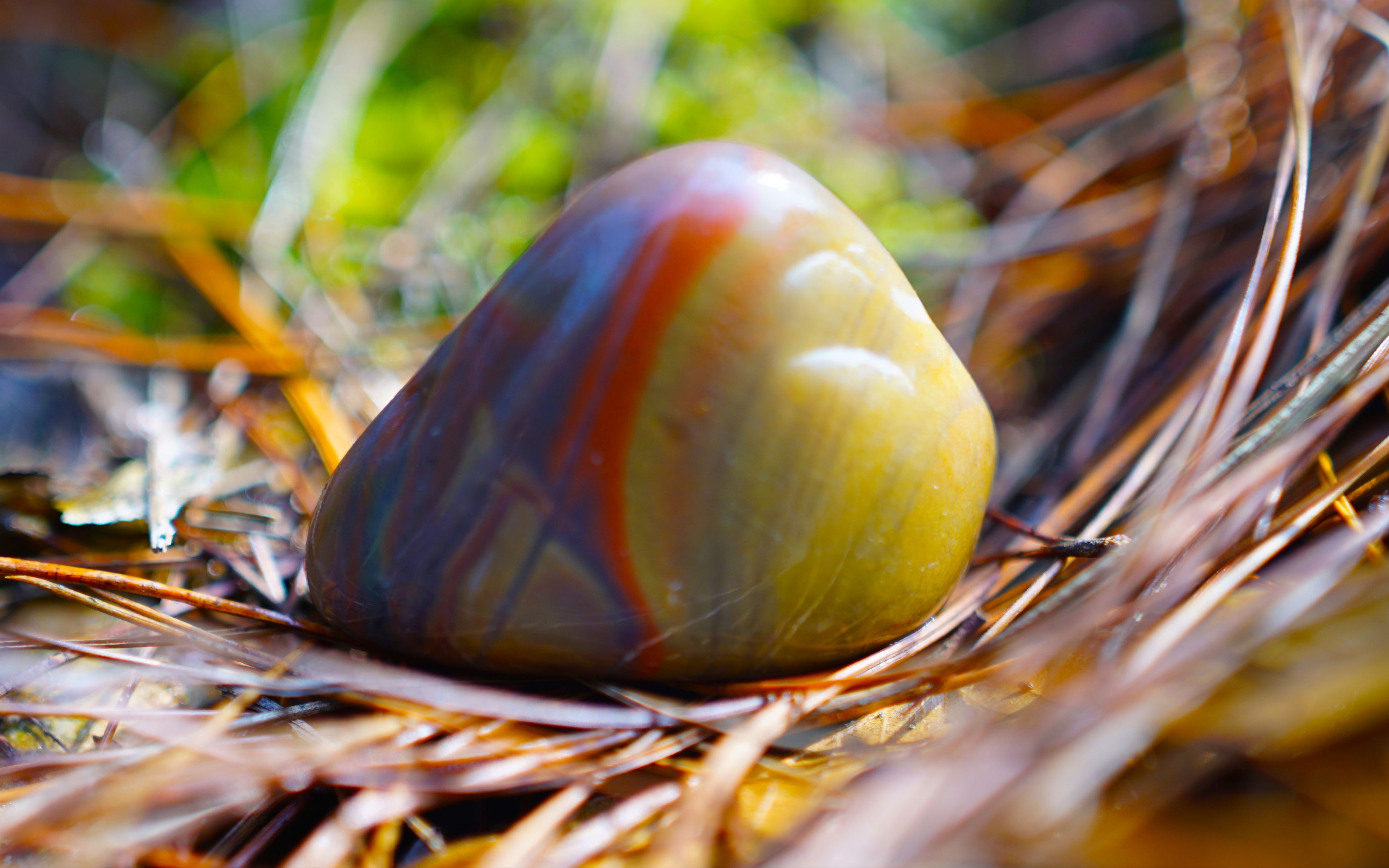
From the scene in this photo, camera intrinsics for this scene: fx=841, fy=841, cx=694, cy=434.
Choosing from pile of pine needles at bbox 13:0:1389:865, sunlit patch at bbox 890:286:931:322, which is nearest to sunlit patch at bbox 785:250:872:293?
sunlit patch at bbox 890:286:931:322

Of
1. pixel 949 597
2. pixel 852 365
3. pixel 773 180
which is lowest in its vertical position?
pixel 949 597

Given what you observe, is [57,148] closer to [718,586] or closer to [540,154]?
[540,154]

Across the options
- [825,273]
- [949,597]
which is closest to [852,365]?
[825,273]

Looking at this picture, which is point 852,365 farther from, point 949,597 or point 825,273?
point 949,597

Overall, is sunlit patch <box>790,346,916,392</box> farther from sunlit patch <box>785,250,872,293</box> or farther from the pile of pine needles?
the pile of pine needles

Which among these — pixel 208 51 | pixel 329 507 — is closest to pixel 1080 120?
pixel 329 507

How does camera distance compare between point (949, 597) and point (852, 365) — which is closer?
point (852, 365)
